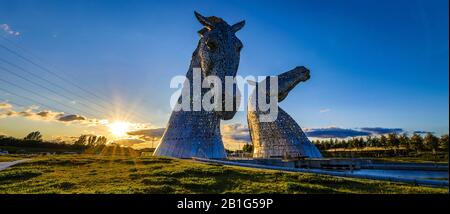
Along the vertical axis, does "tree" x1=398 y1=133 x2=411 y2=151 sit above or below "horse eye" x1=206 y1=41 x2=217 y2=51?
below

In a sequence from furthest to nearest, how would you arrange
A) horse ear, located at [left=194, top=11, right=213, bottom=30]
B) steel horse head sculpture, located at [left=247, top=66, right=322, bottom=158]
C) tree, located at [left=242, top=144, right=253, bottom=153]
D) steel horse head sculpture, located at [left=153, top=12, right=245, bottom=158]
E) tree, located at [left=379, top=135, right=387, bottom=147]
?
tree, located at [left=242, top=144, right=253, bottom=153] → tree, located at [left=379, top=135, right=387, bottom=147] → horse ear, located at [left=194, top=11, right=213, bottom=30] → steel horse head sculpture, located at [left=247, top=66, right=322, bottom=158] → steel horse head sculpture, located at [left=153, top=12, right=245, bottom=158]

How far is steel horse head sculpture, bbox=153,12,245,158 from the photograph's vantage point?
30797mm

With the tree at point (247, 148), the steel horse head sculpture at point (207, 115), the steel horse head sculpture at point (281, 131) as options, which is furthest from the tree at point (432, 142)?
the tree at point (247, 148)

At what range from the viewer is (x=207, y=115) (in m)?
31.7

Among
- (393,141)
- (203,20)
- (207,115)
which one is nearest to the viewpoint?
(207,115)

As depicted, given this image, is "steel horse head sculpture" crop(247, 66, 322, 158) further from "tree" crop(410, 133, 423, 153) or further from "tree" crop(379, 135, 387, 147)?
"tree" crop(379, 135, 387, 147)

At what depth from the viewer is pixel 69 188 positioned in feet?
39.8

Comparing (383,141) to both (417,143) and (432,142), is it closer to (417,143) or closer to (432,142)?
(417,143)

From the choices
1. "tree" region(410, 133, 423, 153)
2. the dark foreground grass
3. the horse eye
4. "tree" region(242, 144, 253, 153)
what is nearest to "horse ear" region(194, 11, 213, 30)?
the horse eye

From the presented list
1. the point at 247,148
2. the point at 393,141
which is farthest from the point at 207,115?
the point at 247,148

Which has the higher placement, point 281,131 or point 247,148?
point 281,131

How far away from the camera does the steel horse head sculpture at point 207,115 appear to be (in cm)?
3080
